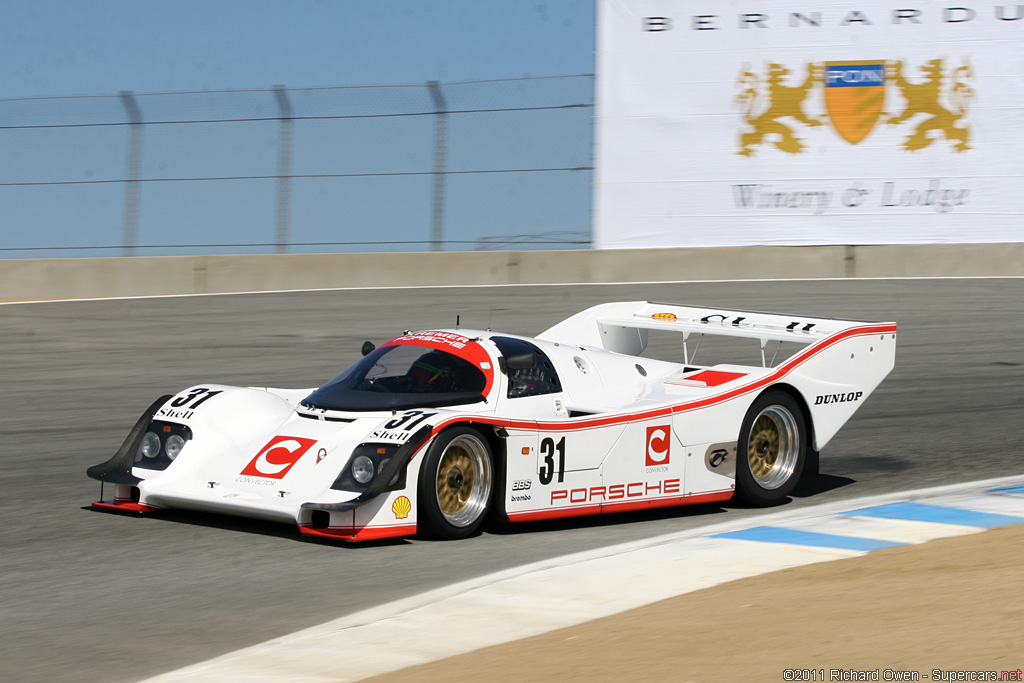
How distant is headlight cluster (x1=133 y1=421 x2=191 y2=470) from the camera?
24.1 feet

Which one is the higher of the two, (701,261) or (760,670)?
(701,261)

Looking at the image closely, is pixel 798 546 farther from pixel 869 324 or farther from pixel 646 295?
pixel 646 295

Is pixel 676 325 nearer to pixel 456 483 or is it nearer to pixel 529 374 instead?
pixel 529 374

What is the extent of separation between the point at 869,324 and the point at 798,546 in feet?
10.2

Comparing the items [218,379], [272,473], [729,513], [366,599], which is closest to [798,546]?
[729,513]

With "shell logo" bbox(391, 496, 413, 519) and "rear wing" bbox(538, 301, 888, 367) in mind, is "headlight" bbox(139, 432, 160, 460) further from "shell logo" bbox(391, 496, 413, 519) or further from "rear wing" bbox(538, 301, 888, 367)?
"rear wing" bbox(538, 301, 888, 367)

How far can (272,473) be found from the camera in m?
6.93

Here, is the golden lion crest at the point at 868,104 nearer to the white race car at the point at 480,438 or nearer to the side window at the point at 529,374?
the white race car at the point at 480,438

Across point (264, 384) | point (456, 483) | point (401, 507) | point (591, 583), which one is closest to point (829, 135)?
point (264, 384)

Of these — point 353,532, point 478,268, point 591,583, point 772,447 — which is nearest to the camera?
point 591,583

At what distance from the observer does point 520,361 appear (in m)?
7.69

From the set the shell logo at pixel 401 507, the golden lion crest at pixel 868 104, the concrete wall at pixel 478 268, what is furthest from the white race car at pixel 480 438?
the golden lion crest at pixel 868 104

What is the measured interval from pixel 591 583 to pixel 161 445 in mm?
2913

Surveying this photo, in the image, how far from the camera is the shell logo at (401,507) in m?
6.63
